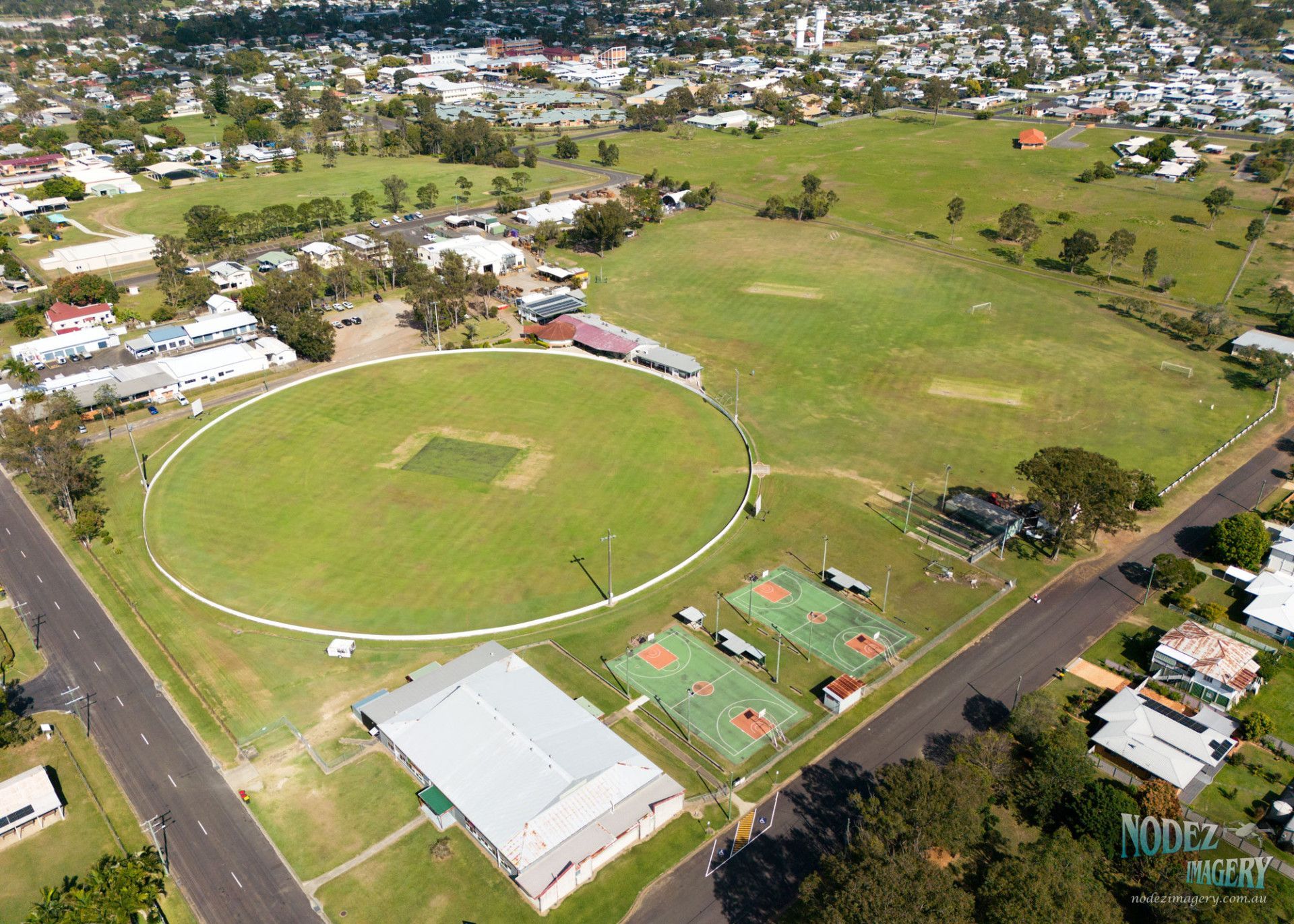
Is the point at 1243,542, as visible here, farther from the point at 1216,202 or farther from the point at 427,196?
the point at 427,196

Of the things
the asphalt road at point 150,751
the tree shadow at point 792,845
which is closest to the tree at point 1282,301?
the tree shadow at point 792,845

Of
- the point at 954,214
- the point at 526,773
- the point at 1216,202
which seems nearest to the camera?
the point at 526,773

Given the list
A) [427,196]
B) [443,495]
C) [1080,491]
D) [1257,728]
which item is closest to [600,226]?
[427,196]

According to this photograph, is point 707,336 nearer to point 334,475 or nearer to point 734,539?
point 734,539

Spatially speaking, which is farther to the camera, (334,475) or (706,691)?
(334,475)

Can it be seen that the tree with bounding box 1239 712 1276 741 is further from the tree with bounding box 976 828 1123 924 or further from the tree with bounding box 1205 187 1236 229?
the tree with bounding box 1205 187 1236 229

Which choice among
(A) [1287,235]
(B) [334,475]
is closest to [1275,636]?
(B) [334,475]
